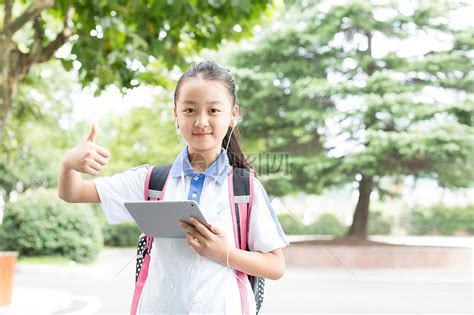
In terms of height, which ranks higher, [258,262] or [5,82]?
[5,82]

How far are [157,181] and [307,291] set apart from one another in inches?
269

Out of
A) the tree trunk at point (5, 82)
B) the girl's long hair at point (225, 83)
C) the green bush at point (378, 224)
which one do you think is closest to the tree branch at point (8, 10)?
the tree trunk at point (5, 82)

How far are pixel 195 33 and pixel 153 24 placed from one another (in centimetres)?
28

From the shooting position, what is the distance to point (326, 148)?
10969 mm

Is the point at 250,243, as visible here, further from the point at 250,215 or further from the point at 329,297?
the point at 329,297

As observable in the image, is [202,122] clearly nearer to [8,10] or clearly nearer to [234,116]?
[234,116]

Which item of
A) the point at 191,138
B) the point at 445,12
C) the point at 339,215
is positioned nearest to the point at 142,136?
the point at 339,215

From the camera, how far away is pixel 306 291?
7.84 meters

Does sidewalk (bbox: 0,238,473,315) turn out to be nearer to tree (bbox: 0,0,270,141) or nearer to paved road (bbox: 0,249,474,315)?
paved road (bbox: 0,249,474,315)

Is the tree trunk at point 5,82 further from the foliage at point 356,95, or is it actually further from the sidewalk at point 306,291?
the foliage at point 356,95

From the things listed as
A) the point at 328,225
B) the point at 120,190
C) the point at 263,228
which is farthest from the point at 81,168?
the point at 328,225

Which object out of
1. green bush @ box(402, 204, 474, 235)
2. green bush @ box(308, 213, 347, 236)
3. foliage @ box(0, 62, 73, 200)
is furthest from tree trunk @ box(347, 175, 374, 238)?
foliage @ box(0, 62, 73, 200)

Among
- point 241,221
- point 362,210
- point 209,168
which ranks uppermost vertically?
point 209,168

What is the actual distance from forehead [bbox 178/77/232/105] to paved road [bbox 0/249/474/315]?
359cm
